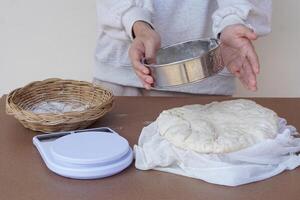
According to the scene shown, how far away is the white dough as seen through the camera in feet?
2.14

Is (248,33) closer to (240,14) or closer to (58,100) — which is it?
(240,14)

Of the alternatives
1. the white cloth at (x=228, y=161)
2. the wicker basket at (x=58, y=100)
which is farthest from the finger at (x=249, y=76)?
the wicker basket at (x=58, y=100)

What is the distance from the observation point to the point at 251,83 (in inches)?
31.9

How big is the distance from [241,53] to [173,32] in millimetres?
274

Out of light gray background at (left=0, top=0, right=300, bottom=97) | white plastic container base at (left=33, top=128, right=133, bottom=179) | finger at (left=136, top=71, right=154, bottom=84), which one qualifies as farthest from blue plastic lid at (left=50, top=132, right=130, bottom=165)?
light gray background at (left=0, top=0, right=300, bottom=97)

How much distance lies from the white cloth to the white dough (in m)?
0.01

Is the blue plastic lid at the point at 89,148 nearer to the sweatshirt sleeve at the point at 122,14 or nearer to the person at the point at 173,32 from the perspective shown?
the person at the point at 173,32

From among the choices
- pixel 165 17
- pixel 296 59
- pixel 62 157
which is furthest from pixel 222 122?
pixel 296 59

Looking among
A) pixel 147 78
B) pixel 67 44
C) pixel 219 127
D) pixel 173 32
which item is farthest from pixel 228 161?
pixel 67 44

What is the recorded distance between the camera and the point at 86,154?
64 centimetres

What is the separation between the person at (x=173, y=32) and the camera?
0.83m

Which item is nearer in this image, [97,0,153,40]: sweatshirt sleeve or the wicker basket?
the wicker basket

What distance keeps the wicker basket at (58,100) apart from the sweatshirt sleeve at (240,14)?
0.27m

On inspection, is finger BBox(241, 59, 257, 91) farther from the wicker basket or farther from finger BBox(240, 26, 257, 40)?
the wicker basket
